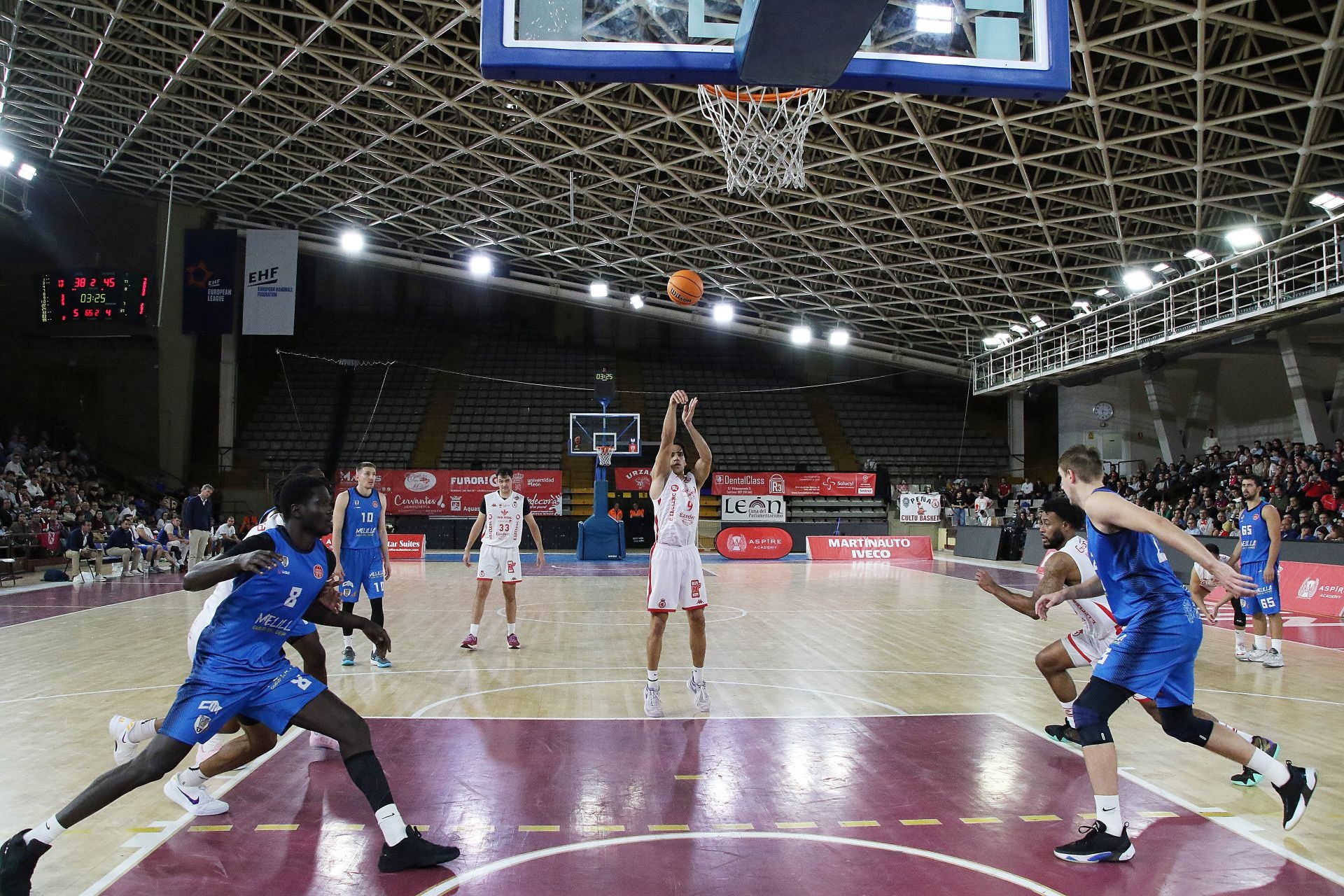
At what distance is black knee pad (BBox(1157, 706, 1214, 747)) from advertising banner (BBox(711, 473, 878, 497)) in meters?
24.8

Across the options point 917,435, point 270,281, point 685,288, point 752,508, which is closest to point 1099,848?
point 685,288

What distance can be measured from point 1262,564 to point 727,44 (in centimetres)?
759

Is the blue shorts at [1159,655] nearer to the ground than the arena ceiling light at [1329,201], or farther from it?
nearer to the ground

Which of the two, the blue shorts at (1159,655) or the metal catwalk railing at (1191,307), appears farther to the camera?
the metal catwalk railing at (1191,307)

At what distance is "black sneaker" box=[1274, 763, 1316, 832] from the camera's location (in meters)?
3.90

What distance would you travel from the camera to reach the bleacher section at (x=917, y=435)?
34.1m

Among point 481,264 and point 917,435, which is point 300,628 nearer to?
point 481,264

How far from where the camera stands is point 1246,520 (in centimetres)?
876

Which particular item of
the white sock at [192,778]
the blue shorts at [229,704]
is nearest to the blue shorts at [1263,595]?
the blue shorts at [229,704]

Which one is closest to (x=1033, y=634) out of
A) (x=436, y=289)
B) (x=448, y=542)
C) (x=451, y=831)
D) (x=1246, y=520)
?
(x=1246, y=520)

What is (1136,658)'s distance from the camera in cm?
401

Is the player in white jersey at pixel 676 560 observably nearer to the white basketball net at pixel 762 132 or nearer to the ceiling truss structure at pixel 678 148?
the white basketball net at pixel 762 132

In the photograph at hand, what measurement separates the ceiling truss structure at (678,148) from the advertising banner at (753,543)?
27.2 ft

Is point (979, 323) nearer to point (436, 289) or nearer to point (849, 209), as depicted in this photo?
point (849, 209)
